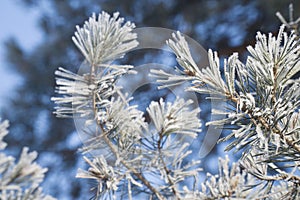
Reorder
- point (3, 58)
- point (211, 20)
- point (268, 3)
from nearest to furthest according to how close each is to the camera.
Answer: point (268, 3), point (211, 20), point (3, 58)

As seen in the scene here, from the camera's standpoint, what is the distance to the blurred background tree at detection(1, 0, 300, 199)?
1780 millimetres

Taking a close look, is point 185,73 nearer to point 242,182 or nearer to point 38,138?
point 242,182

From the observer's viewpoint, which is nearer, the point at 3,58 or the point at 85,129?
the point at 85,129

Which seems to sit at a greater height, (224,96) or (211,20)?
(211,20)

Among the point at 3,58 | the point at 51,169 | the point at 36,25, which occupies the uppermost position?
the point at 36,25

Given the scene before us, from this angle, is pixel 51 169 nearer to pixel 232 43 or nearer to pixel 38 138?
pixel 38 138

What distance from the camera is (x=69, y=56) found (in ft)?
6.10

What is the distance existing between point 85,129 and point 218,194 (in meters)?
0.16

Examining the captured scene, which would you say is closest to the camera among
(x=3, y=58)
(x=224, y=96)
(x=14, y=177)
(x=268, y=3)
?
(x=14, y=177)

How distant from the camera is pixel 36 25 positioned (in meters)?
2.09

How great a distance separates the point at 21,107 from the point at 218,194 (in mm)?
1596

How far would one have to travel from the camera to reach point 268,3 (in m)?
1.62

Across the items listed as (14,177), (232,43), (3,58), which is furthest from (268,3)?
(14,177)

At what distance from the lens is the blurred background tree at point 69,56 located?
5.84 ft
